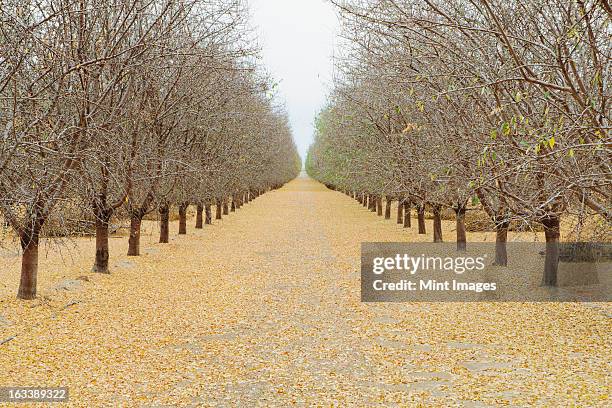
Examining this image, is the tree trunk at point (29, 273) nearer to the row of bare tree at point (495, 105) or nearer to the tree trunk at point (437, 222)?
the row of bare tree at point (495, 105)

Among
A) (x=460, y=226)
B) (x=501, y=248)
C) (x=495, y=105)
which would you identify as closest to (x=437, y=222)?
(x=460, y=226)

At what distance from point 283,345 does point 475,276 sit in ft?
26.2

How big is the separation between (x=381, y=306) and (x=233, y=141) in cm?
1573

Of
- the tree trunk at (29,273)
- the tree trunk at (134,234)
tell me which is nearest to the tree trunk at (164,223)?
the tree trunk at (134,234)

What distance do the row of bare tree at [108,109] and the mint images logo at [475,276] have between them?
5.45 metres

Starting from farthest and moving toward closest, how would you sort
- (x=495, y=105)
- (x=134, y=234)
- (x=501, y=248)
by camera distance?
1. (x=134, y=234)
2. (x=501, y=248)
3. (x=495, y=105)

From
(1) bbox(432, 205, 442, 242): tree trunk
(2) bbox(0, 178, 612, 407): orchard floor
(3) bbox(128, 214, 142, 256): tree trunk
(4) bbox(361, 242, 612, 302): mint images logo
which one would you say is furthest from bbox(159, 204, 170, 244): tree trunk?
(1) bbox(432, 205, 442, 242): tree trunk

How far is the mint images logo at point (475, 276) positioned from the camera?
13469 millimetres

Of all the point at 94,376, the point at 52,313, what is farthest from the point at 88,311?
the point at 94,376

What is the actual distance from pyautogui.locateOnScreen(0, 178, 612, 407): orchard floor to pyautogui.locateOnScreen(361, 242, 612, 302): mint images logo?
2.43ft

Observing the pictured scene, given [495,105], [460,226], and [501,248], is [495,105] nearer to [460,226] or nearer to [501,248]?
[501,248]

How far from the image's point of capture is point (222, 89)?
63.1ft

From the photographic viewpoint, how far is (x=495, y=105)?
10695 millimetres

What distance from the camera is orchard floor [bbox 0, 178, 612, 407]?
7598 millimetres
